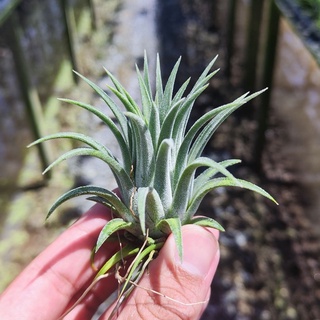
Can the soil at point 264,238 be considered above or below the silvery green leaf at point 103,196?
below

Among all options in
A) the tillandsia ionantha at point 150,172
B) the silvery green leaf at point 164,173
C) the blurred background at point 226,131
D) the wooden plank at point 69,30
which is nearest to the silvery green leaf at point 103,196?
the tillandsia ionantha at point 150,172

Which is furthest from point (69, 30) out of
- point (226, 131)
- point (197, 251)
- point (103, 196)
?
point (197, 251)

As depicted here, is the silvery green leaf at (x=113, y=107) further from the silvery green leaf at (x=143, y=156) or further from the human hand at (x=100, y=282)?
the human hand at (x=100, y=282)

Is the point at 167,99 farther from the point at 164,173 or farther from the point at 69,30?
the point at 69,30

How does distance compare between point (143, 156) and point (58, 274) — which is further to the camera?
point (58, 274)

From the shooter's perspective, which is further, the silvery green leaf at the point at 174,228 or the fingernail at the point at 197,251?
the fingernail at the point at 197,251

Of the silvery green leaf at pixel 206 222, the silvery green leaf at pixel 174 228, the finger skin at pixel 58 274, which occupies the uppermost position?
the silvery green leaf at pixel 174 228

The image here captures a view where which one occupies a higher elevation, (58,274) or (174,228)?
(174,228)
